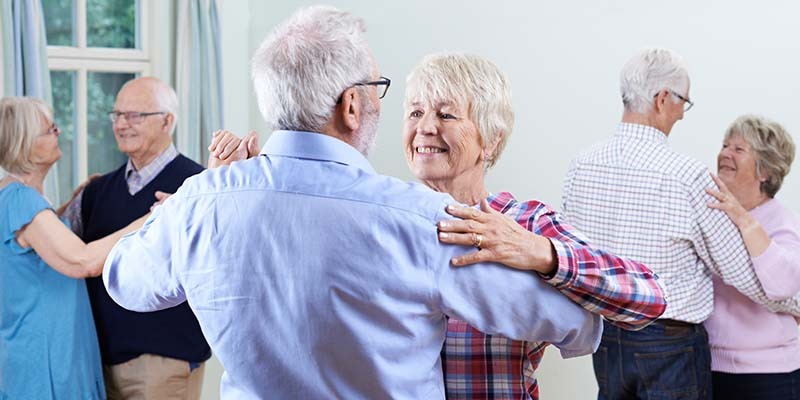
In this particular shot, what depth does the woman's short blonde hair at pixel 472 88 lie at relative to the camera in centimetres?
201

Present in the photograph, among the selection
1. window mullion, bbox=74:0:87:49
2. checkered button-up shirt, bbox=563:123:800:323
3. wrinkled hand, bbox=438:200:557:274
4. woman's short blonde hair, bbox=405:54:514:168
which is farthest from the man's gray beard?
window mullion, bbox=74:0:87:49

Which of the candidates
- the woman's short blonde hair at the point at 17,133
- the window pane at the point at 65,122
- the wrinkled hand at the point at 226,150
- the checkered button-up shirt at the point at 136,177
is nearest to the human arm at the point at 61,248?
the woman's short blonde hair at the point at 17,133

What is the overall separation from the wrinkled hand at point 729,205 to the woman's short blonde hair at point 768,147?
0.89 ft

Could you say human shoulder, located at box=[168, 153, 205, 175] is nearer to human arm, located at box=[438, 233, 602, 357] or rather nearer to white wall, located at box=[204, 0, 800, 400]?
white wall, located at box=[204, 0, 800, 400]

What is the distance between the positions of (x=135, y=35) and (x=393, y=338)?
3626 mm

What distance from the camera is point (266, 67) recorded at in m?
1.45

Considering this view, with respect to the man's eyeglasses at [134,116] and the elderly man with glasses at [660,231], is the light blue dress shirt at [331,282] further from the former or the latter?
the man's eyeglasses at [134,116]

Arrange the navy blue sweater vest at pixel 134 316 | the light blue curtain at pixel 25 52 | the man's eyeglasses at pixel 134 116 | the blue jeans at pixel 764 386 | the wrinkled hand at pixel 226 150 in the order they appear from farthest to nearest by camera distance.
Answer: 1. the light blue curtain at pixel 25 52
2. the man's eyeglasses at pixel 134 116
3. the navy blue sweater vest at pixel 134 316
4. the blue jeans at pixel 764 386
5. the wrinkled hand at pixel 226 150

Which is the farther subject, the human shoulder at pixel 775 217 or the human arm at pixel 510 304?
the human shoulder at pixel 775 217

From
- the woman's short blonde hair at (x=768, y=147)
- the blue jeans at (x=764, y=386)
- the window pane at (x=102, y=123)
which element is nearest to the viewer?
the blue jeans at (x=764, y=386)

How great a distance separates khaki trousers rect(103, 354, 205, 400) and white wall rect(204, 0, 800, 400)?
1472 millimetres

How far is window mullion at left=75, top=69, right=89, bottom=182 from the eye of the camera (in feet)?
14.4

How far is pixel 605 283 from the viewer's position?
1.48 metres

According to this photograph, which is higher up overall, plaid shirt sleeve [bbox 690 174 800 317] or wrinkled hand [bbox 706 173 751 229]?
wrinkled hand [bbox 706 173 751 229]
